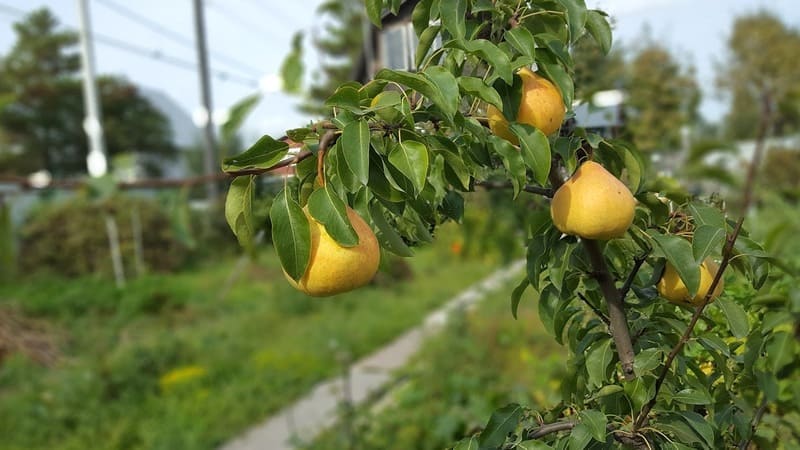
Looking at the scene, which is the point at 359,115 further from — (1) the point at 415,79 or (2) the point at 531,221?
(2) the point at 531,221

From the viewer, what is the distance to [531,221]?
2.80 feet

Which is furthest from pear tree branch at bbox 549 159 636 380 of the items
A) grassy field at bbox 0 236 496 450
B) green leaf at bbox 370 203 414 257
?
grassy field at bbox 0 236 496 450

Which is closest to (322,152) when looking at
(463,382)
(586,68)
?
(586,68)

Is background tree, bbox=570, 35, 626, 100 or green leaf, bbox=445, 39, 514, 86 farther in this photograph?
background tree, bbox=570, 35, 626, 100

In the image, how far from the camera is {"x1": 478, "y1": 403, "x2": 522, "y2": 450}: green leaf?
0.78m

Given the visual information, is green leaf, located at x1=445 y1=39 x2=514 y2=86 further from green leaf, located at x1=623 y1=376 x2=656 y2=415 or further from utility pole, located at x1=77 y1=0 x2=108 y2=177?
utility pole, located at x1=77 y1=0 x2=108 y2=177

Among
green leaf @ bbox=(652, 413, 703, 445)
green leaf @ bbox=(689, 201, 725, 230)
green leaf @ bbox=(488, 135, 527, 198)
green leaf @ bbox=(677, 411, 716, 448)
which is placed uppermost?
green leaf @ bbox=(488, 135, 527, 198)

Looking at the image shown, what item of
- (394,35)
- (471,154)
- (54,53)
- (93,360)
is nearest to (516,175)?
(471,154)

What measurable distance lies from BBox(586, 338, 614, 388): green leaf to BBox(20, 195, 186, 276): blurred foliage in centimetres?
849

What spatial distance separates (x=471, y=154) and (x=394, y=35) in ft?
2.60

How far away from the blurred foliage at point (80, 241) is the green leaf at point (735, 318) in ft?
28.2

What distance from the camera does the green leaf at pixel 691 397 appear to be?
726 mm

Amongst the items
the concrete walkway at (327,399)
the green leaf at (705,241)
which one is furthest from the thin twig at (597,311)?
the concrete walkway at (327,399)

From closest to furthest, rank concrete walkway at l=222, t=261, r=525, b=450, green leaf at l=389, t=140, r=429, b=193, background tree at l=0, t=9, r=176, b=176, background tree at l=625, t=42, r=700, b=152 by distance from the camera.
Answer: green leaf at l=389, t=140, r=429, b=193 → background tree at l=625, t=42, r=700, b=152 → concrete walkway at l=222, t=261, r=525, b=450 → background tree at l=0, t=9, r=176, b=176
